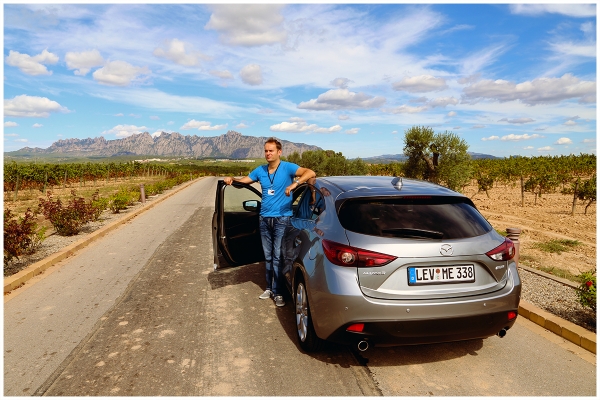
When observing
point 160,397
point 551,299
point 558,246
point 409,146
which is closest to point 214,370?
point 160,397

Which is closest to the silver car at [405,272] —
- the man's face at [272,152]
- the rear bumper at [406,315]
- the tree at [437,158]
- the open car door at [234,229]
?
the rear bumper at [406,315]

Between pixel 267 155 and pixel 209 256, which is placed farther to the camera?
pixel 209 256

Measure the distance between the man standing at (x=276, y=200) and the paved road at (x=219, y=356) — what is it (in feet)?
1.93

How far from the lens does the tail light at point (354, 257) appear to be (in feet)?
9.73

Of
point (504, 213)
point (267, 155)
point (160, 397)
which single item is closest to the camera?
point (160, 397)

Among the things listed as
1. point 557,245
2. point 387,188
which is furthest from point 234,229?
point 557,245

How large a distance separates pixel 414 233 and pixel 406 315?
0.63 metres

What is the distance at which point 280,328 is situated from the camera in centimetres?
418

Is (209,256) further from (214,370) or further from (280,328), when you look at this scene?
(214,370)

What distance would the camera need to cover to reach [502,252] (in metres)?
3.20

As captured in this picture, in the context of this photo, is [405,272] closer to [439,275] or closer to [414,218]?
[439,275]

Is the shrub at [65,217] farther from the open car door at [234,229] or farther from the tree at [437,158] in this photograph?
the tree at [437,158]

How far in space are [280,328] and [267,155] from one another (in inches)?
79.0

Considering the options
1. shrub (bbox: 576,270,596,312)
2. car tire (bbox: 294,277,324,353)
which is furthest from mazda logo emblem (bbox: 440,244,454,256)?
shrub (bbox: 576,270,596,312)
